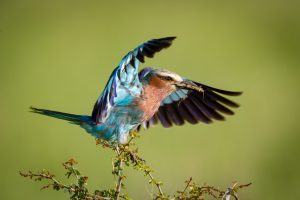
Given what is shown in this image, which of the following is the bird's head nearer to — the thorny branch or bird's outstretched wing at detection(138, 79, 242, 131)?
bird's outstretched wing at detection(138, 79, 242, 131)

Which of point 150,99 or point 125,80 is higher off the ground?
point 125,80

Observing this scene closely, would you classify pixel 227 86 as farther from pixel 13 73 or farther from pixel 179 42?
pixel 13 73

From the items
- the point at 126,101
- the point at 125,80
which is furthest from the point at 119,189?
the point at 126,101

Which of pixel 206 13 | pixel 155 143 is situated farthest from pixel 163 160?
pixel 206 13

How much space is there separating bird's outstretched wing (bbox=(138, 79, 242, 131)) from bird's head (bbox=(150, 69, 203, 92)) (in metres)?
0.60

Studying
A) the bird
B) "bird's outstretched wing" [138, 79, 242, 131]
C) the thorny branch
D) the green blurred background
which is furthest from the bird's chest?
the green blurred background

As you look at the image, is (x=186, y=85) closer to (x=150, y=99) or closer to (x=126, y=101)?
(x=150, y=99)

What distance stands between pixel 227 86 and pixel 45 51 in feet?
10.2

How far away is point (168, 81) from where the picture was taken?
21.1 ft

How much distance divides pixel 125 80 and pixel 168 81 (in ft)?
1.69

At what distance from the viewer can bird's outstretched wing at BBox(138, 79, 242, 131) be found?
707 centimetres

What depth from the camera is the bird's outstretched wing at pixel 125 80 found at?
5441 mm

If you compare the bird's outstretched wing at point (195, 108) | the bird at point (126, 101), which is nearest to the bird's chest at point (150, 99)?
the bird at point (126, 101)

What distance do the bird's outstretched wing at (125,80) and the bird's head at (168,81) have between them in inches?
5.6
